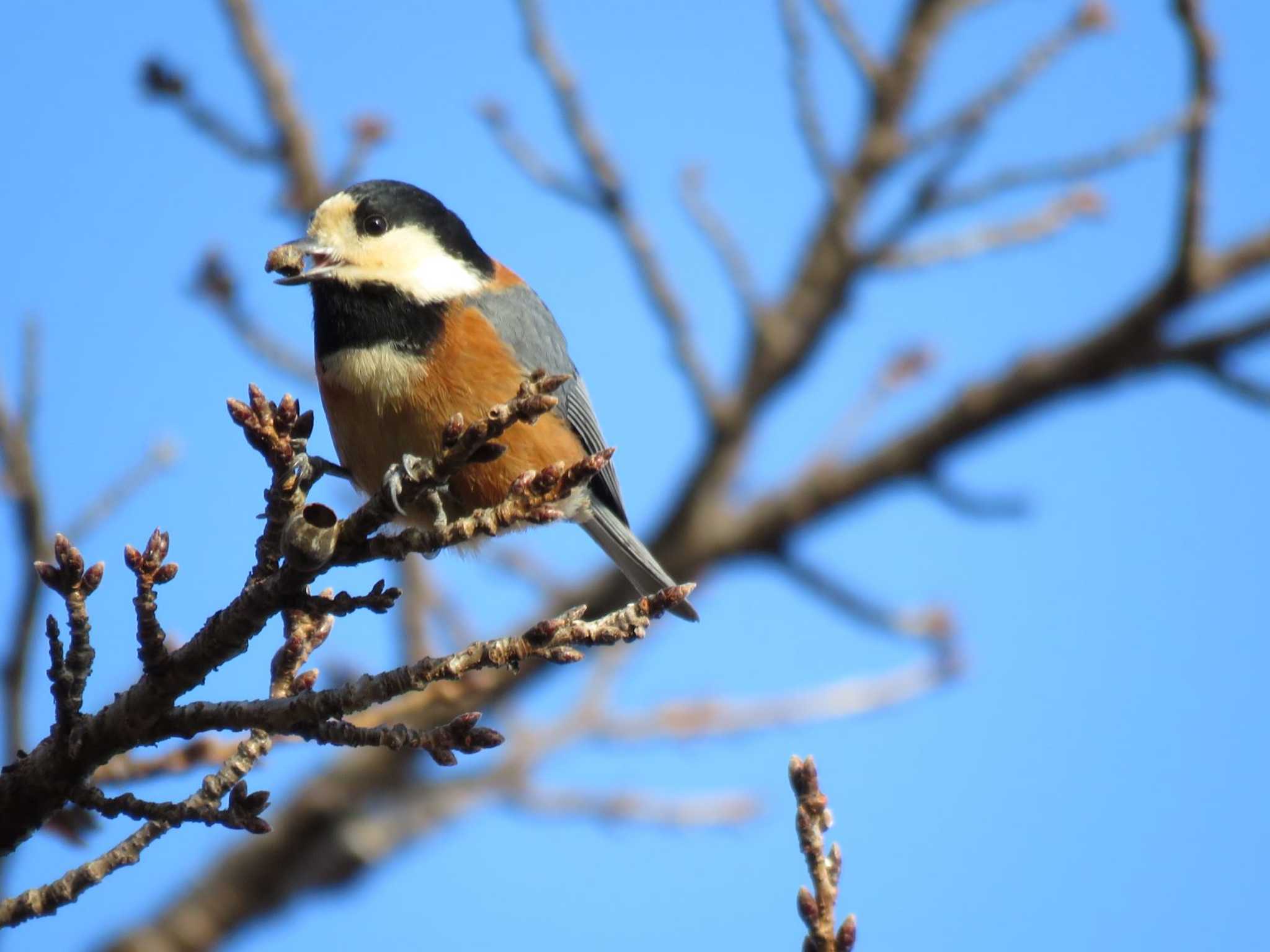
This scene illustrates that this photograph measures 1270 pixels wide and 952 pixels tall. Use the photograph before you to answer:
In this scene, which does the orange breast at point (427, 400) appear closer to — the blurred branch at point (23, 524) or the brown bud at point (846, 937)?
the blurred branch at point (23, 524)

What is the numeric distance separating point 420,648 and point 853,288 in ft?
9.99

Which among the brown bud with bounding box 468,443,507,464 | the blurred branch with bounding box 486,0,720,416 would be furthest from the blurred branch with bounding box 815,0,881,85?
the brown bud with bounding box 468,443,507,464

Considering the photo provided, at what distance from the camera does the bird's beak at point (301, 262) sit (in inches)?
154

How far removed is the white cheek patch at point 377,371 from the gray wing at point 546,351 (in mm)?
379

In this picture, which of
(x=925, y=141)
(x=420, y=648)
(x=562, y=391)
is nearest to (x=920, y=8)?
(x=925, y=141)

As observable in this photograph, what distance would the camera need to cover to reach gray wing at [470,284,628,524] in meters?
4.47

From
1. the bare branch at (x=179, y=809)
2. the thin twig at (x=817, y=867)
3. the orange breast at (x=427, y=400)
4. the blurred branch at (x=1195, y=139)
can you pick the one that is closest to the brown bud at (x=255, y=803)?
the bare branch at (x=179, y=809)

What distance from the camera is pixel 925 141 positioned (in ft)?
20.9

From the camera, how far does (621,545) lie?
4.83m

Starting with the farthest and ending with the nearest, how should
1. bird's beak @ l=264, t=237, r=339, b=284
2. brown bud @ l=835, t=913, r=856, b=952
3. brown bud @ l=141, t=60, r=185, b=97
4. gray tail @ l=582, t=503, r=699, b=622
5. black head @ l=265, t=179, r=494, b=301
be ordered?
1. brown bud @ l=141, t=60, r=185, b=97
2. gray tail @ l=582, t=503, r=699, b=622
3. black head @ l=265, t=179, r=494, b=301
4. bird's beak @ l=264, t=237, r=339, b=284
5. brown bud @ l=835, t=913, r=856, b=952

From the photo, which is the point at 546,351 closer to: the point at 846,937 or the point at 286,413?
the point at 286,413

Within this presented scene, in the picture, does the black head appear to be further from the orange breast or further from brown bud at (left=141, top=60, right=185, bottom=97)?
brown bud at (left=141, top=60, right=185, bottom=97)

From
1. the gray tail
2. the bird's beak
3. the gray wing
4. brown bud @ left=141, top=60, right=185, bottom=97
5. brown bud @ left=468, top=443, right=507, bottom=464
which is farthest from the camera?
brown bud @ left=141, top=60, right=185, bottom=97

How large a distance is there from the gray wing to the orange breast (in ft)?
0.29
